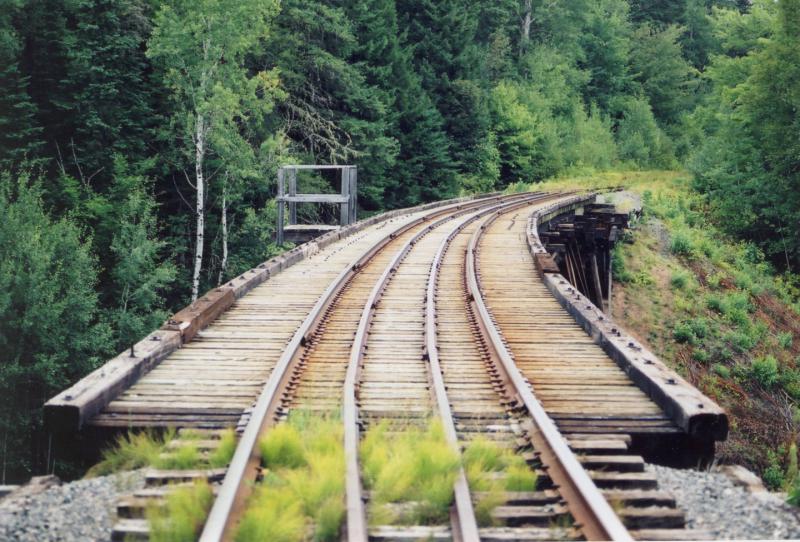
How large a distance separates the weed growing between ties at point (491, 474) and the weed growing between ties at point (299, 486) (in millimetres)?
746

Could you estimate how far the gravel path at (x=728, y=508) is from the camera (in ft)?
13.5

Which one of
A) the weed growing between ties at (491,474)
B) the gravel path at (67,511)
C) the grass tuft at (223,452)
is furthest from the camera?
the grass tuft at (223,452)

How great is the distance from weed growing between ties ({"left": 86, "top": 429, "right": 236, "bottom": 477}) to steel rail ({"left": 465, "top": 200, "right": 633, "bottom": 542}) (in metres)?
1.95

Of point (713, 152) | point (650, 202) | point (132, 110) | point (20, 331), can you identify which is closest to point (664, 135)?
point (713, 152)

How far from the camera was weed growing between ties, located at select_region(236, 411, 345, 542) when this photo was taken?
3727mm

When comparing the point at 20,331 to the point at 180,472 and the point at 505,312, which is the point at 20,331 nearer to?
the point at 505,312

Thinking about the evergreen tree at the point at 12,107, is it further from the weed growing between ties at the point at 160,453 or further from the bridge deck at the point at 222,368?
the weed growing between ties at the point at 160,453

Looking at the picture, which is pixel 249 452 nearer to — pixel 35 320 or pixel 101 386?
pixel 101 386

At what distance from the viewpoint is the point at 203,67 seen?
80.4 feet

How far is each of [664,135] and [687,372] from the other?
50.9 metres

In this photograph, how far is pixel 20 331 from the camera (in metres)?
17.4

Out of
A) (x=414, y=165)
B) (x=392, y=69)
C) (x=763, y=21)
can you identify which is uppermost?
(x=763, y=21)

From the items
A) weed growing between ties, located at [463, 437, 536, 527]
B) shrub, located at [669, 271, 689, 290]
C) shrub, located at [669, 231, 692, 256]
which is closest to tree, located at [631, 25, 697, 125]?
shrub, located at [669, 231, 692, 256]

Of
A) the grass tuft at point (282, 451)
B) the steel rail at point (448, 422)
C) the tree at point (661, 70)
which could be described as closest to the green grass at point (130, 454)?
the grass tuft at point (282, 451)
